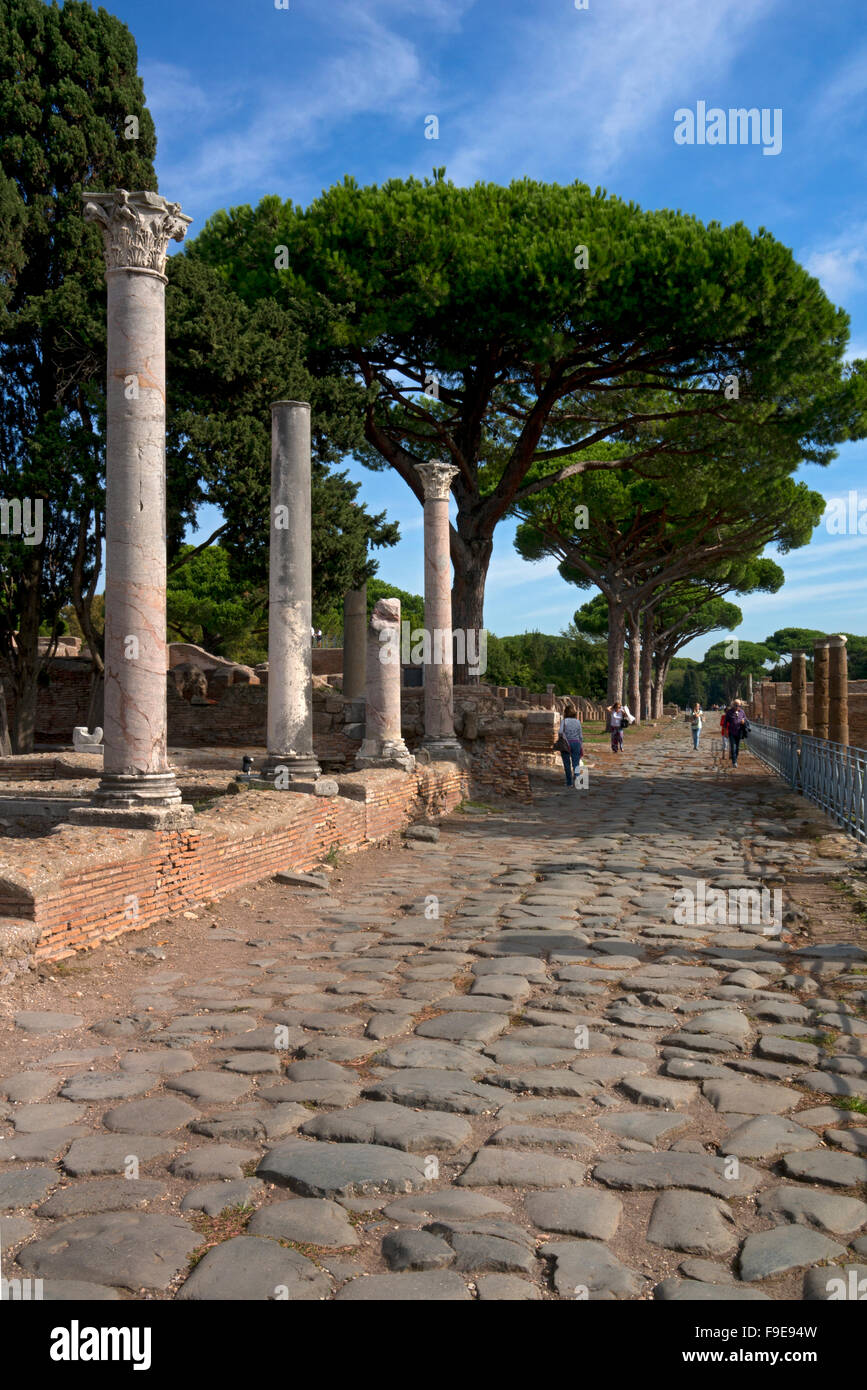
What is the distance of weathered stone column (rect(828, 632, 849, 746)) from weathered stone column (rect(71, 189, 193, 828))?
34.8ft

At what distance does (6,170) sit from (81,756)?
11657 millimetres

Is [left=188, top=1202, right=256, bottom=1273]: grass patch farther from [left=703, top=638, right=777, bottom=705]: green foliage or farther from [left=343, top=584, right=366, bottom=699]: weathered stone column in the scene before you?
[left=703, top=638, right=777, bottom=705]: green foliage

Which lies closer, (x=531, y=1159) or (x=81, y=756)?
(x=531, y=1159)

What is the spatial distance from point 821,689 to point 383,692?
25.4 ft

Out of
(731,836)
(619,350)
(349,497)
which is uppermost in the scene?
(619,350)

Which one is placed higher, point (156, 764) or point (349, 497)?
point (349, 497)

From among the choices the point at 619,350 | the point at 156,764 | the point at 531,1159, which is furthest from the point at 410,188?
the point at 531,1159

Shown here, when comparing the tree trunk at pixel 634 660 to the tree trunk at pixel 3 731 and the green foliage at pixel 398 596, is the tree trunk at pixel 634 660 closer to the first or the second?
the green foliage at pixel 398 596

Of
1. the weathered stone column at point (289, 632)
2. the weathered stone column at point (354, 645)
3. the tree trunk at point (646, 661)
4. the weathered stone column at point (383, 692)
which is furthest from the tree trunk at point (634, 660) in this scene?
the weathered stone column at point (289, 632)

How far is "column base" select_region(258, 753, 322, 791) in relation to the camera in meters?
10.3
